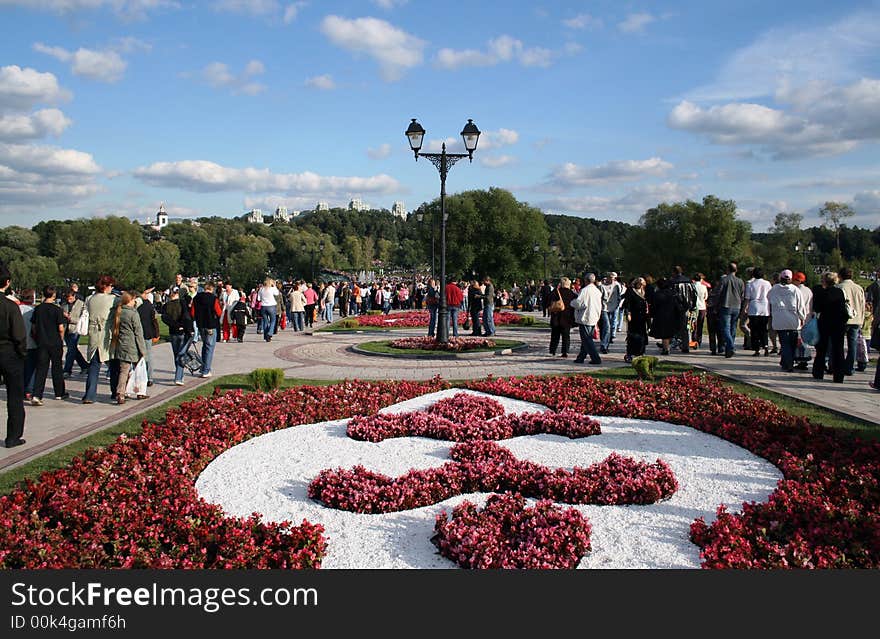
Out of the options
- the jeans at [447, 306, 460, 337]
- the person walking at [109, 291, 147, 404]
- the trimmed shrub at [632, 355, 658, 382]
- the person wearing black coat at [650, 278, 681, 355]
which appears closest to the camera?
the person walking at [109, 291, 147, 404]

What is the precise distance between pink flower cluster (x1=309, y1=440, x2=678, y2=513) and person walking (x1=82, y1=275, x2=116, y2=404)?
564cm

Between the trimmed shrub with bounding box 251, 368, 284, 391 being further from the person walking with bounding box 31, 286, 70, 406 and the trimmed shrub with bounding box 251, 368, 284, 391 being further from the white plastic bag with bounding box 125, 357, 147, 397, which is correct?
the person walking with bounding box 31, 286, 70, 406

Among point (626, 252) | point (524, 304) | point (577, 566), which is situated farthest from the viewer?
point (626, 252)

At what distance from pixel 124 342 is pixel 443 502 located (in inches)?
248

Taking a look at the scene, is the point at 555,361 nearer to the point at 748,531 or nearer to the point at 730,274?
the point at 730,274

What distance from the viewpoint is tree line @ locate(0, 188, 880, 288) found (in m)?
62.0

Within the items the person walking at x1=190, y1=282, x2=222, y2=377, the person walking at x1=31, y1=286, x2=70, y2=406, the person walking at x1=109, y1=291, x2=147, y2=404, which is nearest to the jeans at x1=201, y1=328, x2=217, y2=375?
the person walking at x1=190, y1=282, x2=222, y2=377

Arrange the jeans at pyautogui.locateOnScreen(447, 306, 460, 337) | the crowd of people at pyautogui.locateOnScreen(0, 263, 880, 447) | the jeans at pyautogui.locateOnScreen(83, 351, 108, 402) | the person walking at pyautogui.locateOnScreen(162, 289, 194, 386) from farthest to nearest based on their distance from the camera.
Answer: the jeans at pyautogui.locateOnScreen(447, 306, 460, 337), the person walking at pyautogui.locateOnScreen(162, 289, 194, 386), the jeans at pyautogui.locateOnScreen(83, 351, 108, 402), the crowd of people at pyautogui.locateOnScreen(0, 263, 880, 447)

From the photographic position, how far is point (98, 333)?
1019 cm

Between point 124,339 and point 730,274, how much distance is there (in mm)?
12128

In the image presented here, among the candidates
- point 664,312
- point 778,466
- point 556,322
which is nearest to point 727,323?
point 664,312

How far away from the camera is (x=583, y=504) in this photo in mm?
5641

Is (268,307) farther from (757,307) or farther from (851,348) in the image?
(851,348)

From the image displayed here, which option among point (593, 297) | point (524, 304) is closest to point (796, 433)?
point (593, 297)
